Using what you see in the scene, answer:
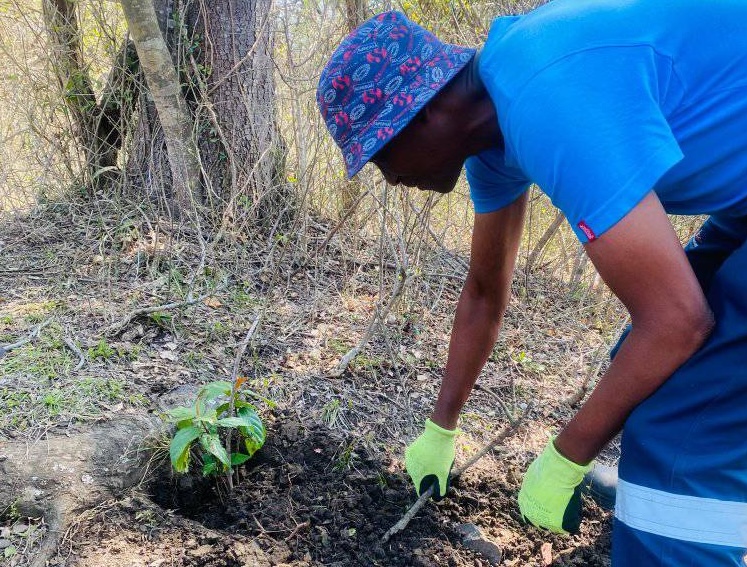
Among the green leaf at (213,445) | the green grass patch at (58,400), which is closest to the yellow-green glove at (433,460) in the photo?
the green leaf at (213,445)

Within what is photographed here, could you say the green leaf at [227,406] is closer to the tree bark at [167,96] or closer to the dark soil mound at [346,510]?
the dark soil mound at [346,510]

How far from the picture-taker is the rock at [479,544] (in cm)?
172

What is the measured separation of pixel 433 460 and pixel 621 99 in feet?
4.12

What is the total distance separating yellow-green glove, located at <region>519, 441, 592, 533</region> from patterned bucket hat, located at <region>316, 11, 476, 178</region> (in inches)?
32.4

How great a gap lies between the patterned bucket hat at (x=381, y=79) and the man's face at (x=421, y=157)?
0.15 ft

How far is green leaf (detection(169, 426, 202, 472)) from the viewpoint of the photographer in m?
1.67

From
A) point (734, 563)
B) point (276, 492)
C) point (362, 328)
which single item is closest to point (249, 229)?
point (362, 328)

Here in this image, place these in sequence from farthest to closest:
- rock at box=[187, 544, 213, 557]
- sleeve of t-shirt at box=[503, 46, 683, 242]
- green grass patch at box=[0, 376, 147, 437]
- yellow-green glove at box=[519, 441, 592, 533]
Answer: green grass patch at box=[0, 376, 147, 437]
rock at box=[187, 544, 213, 557]
yellow-green glove at box=[519, 441, 592, 533]
sleeve of t-shirt at box=[503, 46, 683, 242]

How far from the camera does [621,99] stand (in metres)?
0.95

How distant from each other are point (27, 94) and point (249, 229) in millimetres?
1707

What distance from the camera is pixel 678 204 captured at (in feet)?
4.11

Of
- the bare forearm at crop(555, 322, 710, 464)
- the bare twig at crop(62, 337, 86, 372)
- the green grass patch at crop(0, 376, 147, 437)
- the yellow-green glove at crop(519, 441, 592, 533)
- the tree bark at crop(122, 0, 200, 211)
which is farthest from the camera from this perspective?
the tree bark at crop(122, 0, 200, 211)

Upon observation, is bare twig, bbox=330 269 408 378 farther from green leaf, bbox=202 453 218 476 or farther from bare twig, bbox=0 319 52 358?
bare twig, bbox=0 319 52 358

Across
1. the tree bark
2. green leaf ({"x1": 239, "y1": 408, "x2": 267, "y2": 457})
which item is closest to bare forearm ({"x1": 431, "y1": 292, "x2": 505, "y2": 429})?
green leaf ({"x1": 239, "y1": 408, "x2": 267, "y2": 457})
